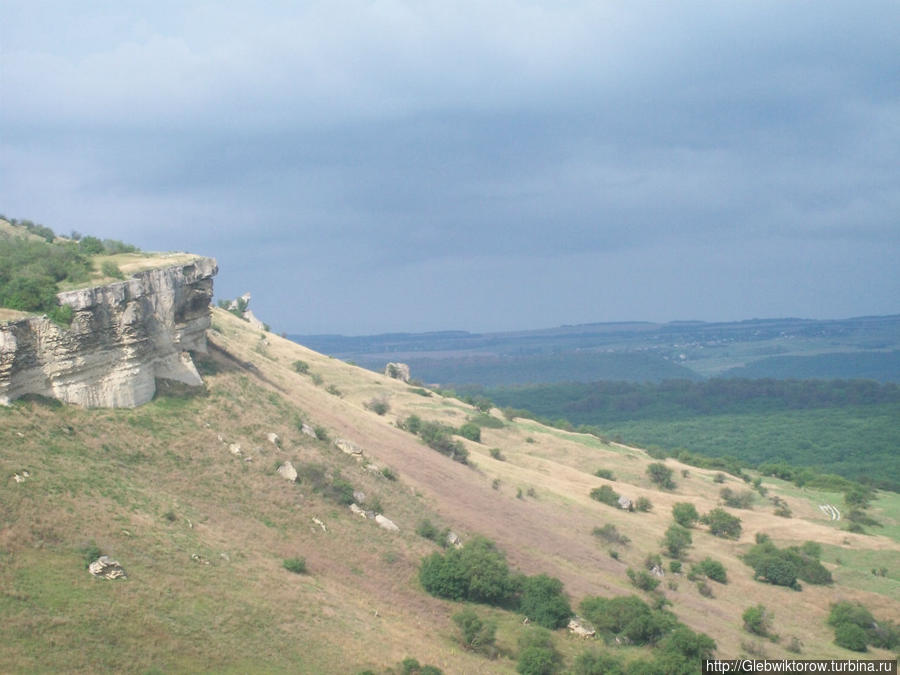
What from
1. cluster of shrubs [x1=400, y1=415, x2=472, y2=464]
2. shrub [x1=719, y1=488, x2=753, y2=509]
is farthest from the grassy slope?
shrub [x1=719, y1=488, x2=753, y2=509]

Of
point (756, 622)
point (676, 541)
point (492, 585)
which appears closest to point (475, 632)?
point (492, 585)

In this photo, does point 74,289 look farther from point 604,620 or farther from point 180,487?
point 604,620

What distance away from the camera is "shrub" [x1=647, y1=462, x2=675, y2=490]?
7319cm

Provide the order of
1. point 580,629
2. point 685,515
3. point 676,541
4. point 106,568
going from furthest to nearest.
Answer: point 685,515 → point 676,541 → point 580,629 → point 106,568

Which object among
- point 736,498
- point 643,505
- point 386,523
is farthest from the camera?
point 736,498

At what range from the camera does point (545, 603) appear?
3528 centimetres

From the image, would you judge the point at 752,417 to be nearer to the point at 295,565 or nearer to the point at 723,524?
the point at 723,524

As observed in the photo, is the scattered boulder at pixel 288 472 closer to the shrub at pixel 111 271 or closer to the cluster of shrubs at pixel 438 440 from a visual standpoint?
the shrub at pixel 111 271

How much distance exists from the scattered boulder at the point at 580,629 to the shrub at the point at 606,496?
24965mm

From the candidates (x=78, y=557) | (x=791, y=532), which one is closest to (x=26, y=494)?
(x=78, y=557)

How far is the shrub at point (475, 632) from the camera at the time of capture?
30.9 metres

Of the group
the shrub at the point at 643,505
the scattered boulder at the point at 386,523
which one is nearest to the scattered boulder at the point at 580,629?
the scattered boulder at the point at 386,523

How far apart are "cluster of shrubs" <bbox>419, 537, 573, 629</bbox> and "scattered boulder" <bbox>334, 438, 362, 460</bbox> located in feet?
34.8

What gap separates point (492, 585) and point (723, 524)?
30.0 meters
